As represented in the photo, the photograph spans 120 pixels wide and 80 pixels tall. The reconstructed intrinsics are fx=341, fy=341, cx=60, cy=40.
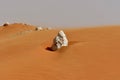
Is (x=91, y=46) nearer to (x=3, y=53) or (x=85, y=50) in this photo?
(x=85, y=50)

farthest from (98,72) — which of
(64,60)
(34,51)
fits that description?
(34,51)

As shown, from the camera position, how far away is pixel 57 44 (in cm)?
1000

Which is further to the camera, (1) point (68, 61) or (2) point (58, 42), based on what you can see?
(2) point (58, 42)

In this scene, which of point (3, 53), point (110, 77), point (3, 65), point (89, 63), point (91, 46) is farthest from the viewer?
point (3, 53)

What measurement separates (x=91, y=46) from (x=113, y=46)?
64cm

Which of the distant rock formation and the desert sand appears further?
the distant rock formation

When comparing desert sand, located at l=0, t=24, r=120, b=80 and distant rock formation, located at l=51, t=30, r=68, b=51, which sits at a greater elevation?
distant rock formation, located at l=51, t=30, r=68, b=51

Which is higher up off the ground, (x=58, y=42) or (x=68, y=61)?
(x=58, y=42)

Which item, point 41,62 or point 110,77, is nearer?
point 110,77

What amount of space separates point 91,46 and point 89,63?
1.30 meters

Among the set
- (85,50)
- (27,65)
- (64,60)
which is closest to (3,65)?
(27,65)

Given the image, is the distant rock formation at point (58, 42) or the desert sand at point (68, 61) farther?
the distant rock formation at point (58, 42)

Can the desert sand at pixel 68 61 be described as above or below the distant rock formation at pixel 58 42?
below

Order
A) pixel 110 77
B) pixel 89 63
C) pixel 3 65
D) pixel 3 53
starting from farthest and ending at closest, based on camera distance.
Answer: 1. pixel 3 53
2. pixel 3 65
3. pixel 89 63
4. pixel 110 77
